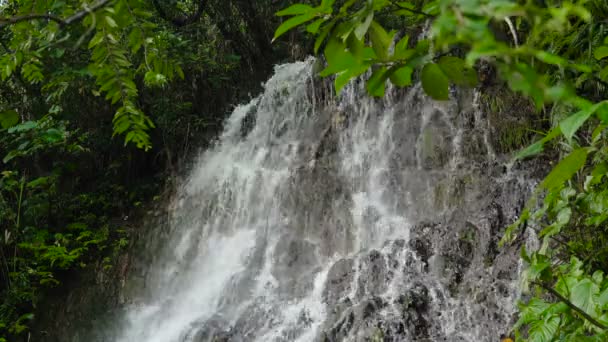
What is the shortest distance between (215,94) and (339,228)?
5.10m

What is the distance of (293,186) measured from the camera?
26.4 ft

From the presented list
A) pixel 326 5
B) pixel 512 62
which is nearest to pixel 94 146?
pixel 326 5

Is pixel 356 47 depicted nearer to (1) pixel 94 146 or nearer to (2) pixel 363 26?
(2) pixel 363 26

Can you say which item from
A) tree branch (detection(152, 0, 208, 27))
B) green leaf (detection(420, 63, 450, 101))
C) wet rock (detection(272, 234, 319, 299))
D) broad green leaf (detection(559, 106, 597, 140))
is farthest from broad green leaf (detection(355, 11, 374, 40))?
tree branch (detection(152, 0, 208, 27))

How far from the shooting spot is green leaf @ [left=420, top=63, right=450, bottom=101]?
3.17ft

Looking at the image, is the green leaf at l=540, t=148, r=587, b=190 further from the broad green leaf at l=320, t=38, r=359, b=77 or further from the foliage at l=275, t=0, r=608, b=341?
the broad green leaf at l=320, t=38, r=359, b=77

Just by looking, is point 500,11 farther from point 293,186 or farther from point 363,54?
point 293,186

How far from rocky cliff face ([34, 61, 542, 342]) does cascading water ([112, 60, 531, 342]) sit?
2 cm

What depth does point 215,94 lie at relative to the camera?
10.9 metres

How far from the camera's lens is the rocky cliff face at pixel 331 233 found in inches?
203

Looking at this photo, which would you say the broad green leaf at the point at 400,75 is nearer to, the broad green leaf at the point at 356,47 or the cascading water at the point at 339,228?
the broad green leaf at the point at 356,47

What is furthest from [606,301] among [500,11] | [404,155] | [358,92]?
[358,92]

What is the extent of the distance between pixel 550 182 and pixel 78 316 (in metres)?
8.25

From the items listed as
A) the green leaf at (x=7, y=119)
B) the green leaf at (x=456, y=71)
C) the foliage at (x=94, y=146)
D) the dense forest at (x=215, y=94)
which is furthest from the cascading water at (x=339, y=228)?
the green leaf at (x=456, y=71)
